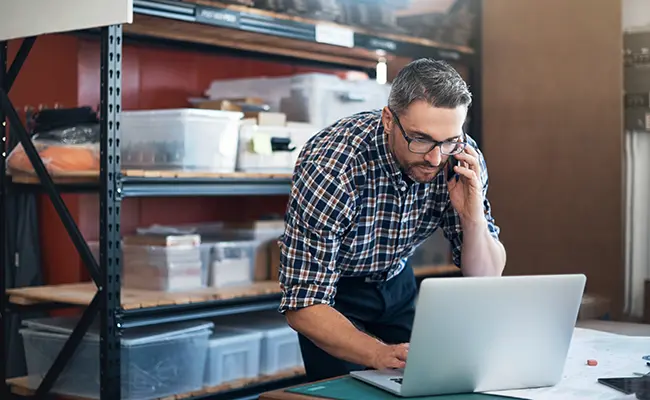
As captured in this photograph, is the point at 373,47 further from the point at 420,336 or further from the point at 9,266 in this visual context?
the point at 420,336

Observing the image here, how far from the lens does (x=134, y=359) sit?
3.19 meters

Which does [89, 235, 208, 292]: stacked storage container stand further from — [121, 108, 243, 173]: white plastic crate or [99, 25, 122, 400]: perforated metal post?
[99, 25, 122, 400]: perforated metal post

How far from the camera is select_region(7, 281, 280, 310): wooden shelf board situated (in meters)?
3.09

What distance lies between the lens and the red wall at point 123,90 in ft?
12.0

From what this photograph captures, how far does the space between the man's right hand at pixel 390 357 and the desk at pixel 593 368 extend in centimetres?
23

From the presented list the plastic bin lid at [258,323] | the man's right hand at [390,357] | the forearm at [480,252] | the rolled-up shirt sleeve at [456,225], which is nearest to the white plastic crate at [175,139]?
the plastic bin lid at [258,323]

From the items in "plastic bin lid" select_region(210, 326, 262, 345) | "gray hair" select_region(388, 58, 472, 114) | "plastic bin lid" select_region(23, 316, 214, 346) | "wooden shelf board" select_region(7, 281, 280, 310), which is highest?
"gray hair" select_region(388, 58, 472, 114)

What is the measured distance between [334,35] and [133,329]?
4.45ft

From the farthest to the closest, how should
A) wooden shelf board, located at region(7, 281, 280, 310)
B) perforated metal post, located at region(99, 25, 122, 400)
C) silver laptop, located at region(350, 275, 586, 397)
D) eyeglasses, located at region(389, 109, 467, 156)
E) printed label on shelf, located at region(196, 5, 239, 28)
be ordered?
1. printed label on shelf, located at region(196, 5, 239, 28)
2. wooden shelf board, located at region(7, 281, 280, 310)
3. perforated metal post, located at region(99, 25, 122, 400)
4. eyeglasses, located at region(389, 109, 467, 156)
5. silver laptop, located at region(350, 275, 586, 397)

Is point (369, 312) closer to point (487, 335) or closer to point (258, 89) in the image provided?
point (487, 335)

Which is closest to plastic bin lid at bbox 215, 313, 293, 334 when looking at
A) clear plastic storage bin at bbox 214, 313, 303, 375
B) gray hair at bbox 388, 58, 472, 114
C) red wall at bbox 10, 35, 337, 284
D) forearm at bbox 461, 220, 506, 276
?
clear plastic storage bin at bbox 214, 313, 303, 375

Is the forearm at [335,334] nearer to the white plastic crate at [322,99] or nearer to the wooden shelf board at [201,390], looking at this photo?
the wooden shelf board at [201,390]

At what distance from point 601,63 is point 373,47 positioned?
3.47ft

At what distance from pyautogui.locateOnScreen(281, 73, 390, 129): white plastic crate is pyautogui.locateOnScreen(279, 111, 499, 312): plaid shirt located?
54.0 inches
